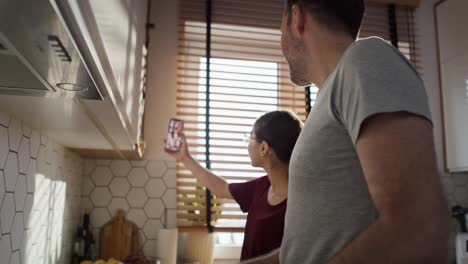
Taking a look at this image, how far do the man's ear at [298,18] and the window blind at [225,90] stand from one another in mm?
1219

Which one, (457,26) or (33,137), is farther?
(457,26)

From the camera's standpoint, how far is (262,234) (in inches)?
50.2

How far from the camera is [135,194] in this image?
1.87m

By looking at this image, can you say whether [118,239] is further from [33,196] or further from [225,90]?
[225,90]

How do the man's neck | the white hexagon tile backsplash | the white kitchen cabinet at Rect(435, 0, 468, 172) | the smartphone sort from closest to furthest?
the man's neck, the white hexagon tile backsplash, the smartphone, the white kitchen cabinet at Rect(435, 0, 468, 172)

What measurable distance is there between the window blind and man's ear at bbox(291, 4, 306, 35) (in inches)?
48.0

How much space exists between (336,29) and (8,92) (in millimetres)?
612

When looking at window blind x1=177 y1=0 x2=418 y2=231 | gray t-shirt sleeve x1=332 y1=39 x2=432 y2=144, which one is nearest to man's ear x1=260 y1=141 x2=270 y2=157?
window blind x1=177 y1=0 x2=418 y2=231

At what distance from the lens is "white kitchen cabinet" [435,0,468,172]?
2113mm

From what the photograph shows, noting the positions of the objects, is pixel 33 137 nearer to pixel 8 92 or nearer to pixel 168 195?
pixel 8 92

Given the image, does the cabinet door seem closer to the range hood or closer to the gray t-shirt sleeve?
the range hood

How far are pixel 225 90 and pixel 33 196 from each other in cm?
115

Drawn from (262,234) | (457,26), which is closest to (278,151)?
(262,234)

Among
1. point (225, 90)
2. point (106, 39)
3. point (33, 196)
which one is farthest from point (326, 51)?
point (225, 90)
